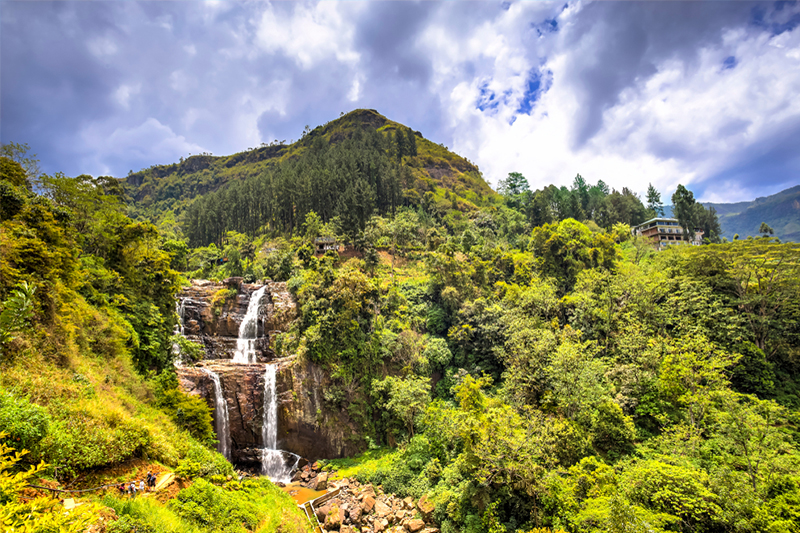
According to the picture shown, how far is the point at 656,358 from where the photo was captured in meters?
21.2

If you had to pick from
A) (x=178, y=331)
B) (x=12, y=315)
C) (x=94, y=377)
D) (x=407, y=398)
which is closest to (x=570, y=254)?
(x=407, y=398)

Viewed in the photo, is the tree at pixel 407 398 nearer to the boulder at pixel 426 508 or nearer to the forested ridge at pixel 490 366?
the forested ridge at pixel 490 366

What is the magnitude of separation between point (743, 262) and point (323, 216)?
54381 millimetres

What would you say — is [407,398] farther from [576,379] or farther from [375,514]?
[576,379]

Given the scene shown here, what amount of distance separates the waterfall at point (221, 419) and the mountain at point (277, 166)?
71834 millimetres

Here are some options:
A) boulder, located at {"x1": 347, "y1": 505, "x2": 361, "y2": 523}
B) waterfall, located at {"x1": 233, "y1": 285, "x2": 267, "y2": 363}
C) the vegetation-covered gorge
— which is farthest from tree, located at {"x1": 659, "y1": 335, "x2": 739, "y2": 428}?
waterfall, located at {"x1": 233, "y1": 285, "x2": 267, "y2": 363}

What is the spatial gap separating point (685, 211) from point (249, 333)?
75.6m

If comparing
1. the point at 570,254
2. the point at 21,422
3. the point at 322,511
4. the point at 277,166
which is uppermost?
the point at 277,166

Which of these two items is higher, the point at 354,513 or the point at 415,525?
the point at 354,513

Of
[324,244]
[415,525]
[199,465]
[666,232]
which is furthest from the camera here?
[666,232]

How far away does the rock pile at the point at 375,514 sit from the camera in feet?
59.9

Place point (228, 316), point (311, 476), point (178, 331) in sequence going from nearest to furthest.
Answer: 1. point (311, 476)
2. point (178, 331)
3. point (228, 316)

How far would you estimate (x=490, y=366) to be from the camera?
29922 millimetres

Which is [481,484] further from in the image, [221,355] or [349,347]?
[221,355]
